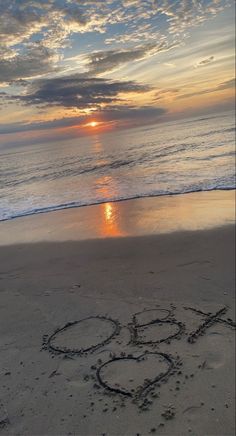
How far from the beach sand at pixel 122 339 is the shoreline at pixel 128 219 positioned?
3.68 ft

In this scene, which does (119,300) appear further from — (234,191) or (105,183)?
(105,183)

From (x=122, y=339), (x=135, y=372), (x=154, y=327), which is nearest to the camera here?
(x=135, y=372)

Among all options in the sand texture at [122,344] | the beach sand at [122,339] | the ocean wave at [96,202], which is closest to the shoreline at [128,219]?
the ocean wave at [96,202]

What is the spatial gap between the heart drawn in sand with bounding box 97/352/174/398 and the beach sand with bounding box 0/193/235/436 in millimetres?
13

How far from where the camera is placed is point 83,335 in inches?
211

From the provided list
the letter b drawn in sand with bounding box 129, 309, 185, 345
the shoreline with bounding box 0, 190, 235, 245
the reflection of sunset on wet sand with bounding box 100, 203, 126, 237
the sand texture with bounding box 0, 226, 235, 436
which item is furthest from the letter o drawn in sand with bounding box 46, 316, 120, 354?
the reflection of sunset on wet sand with bounding box 100, 203, 126, 237

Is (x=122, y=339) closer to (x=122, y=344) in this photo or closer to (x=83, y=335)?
(x=122, y=344)

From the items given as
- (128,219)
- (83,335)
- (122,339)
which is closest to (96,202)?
(128,219)

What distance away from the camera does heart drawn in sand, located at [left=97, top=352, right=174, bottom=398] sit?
13.5 feet

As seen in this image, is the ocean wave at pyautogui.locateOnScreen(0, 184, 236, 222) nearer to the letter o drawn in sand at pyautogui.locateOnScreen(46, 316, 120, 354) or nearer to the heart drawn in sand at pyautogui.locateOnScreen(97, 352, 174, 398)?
the letter o drawn in sand at pyautogui.locateOnScreen(46, 316, 120, 354)

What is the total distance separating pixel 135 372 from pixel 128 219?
7.61 m

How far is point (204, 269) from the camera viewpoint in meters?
7.18

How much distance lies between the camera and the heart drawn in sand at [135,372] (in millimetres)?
4125

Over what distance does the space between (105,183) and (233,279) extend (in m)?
13.9
